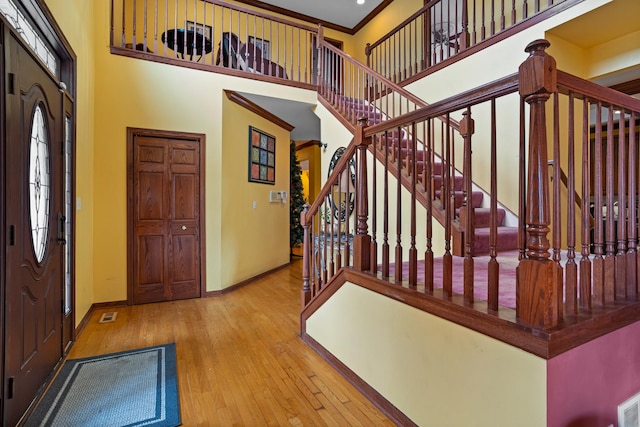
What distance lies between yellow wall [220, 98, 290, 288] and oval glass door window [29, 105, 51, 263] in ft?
6.89

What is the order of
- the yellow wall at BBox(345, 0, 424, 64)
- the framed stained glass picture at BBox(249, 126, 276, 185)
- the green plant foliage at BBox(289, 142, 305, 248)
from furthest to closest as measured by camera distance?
the green plant foliage at BBox(289, 142, 305, 248), the yellow wall at BBox(345, 0, 424, 64), the framed stained glass picture at BBox(249, 126, 276, 185)

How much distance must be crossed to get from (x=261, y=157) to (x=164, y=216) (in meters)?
1.81

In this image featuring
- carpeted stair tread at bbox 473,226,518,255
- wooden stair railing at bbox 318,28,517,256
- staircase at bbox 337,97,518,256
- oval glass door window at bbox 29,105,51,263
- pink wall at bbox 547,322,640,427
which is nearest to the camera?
pink wall at bbox 547,322,640,427

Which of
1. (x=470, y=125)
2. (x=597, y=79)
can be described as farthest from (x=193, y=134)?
(x=597, y=79)

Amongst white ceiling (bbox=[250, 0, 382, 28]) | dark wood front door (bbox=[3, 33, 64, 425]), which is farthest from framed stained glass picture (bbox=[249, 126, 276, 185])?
white ceiling (bbox=[250, 0, 382, 28])

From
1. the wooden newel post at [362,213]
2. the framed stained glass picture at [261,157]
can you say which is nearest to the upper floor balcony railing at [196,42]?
the framed stained glass picture at [261,157]

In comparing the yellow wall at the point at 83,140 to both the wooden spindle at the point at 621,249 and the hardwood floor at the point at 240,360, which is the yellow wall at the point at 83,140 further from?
the wooden spindle at the point at 621,249

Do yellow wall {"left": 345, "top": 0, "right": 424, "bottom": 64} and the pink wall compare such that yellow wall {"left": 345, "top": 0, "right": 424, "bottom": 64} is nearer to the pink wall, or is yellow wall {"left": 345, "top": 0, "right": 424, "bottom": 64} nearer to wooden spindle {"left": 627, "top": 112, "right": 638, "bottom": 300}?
wooden spindle {"left": 627, "top": 112, "right": 638, "bottom": 300}

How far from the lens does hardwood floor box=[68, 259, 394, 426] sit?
71.8 inches

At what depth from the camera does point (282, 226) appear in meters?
5.94

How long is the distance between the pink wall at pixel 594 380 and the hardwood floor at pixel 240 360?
903 millimetres

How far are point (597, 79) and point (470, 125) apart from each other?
323 centimetres

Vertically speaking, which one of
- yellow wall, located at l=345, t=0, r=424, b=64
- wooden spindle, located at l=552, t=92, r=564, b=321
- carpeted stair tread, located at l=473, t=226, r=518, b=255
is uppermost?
yellow wall, located at l=345, t=0, r=424, b=64

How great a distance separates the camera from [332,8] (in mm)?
6809
